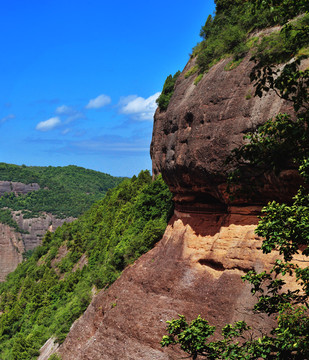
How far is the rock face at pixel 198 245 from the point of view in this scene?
15.1 meters

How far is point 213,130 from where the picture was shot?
16953 mm

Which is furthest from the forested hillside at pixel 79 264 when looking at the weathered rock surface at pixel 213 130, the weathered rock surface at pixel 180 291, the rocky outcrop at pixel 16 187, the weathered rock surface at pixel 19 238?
the rocky outcrop at pixel 16 187

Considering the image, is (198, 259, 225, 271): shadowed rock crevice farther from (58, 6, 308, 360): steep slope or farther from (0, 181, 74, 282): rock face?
(0, 181, 74, 282): rock face

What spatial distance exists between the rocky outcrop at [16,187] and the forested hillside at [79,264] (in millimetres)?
106084

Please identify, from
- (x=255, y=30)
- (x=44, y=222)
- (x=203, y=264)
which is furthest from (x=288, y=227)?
(x=44, y=222)

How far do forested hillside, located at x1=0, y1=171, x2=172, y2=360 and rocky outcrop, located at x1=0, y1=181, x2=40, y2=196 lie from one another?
10608 centimetres

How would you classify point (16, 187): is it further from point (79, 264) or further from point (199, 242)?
point (199, 242)

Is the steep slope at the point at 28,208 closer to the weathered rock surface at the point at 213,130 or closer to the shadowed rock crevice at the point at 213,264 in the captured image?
the weathered rock surface at the point at 213,130

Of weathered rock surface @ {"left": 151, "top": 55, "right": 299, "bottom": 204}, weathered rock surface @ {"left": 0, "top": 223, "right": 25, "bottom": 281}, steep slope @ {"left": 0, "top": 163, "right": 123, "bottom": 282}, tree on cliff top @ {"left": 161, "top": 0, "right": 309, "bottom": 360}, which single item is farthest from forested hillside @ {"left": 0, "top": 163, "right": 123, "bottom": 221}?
tree on cliff top @ {"left": 161, "top": 0, "right": 309, "bottom": 360}

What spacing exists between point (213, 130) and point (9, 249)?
112898 millimetres

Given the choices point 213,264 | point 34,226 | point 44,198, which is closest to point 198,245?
point 213,264

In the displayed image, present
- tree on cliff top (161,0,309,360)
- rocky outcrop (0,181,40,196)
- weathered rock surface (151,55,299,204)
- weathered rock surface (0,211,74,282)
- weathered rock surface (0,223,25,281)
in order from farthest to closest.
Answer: rocky outcrop (0,181,40,196) → weathered rock surface (0,211,74,282) → weathered rock surface (0,223,25,281) → weathered rock surface (151,55,299,204) → tree on cliff top (161,0,309,360)

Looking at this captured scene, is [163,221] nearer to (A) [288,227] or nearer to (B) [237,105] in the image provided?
(B) [237,105]

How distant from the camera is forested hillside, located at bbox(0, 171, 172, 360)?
2523cm
